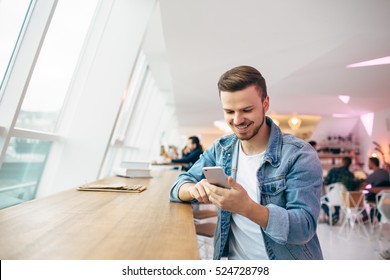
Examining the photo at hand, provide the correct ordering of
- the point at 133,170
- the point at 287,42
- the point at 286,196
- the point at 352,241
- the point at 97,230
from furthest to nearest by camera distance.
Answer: the point at 352,241 → the point at 287,42 → the point at 133,170 → the point at 286,196 → the point at 97,230

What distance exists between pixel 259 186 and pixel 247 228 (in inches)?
6.2

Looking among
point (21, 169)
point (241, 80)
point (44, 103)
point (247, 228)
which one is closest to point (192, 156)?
point (44, 103)

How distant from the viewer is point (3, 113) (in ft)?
5.53

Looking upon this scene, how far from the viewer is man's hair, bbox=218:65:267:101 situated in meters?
0.98

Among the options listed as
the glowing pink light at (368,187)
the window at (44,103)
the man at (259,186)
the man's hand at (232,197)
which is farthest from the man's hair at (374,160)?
the window at (44,103)

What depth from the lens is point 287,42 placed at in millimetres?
3217

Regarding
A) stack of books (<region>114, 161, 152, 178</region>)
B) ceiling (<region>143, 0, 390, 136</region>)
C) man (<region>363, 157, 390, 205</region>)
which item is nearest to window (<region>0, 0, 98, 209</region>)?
stack of books (<region>114, 161, 152, 178</region>)

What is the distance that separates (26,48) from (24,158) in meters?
0.99

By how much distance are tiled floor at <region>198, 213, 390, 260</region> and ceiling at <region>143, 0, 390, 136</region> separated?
1.38 meters

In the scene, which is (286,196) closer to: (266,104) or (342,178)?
(266,104)

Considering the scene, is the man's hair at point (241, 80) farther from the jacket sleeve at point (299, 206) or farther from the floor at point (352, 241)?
the floor at point (352, 241)

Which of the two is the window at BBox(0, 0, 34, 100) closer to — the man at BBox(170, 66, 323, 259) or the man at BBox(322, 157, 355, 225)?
the man at BBox(170, 66, 323, 259)

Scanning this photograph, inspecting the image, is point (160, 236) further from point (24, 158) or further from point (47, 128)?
point (47, 128)
